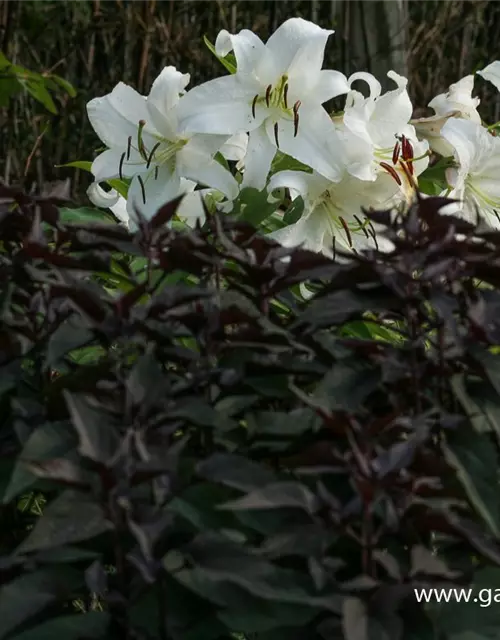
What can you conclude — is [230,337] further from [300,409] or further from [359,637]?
[359,637]

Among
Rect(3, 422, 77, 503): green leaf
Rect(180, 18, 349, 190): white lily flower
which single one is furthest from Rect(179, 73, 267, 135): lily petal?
Rect(3, 422, 77, 503): green leaf

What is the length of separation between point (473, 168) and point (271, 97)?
302 mm

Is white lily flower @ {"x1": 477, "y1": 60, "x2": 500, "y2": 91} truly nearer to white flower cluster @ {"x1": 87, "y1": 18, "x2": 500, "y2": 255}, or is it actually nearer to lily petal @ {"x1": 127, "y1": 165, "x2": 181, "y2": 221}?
white flower cluster @ {"x1": 87, "y1": 18, "x2": 500, "y2": 255}

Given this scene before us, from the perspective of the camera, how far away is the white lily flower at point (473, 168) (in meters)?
1.42

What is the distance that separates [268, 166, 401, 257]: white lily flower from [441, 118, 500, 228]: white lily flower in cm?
11

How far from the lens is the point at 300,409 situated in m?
0.87

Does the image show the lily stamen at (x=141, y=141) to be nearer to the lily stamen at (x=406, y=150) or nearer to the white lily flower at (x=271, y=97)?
the white lily flower at (x=271, y=97)

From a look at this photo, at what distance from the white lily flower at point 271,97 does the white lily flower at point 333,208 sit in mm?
43

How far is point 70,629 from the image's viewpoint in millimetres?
775

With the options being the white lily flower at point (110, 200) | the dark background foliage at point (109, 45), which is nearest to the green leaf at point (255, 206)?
the white lily flower at point (110, 200)

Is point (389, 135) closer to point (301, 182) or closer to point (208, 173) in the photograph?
point (301, 182)

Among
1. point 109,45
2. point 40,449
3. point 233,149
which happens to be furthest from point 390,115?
point 109,45

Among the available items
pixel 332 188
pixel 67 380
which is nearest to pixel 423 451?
pixel 67 380

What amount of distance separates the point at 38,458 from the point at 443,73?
4508 millimetres
